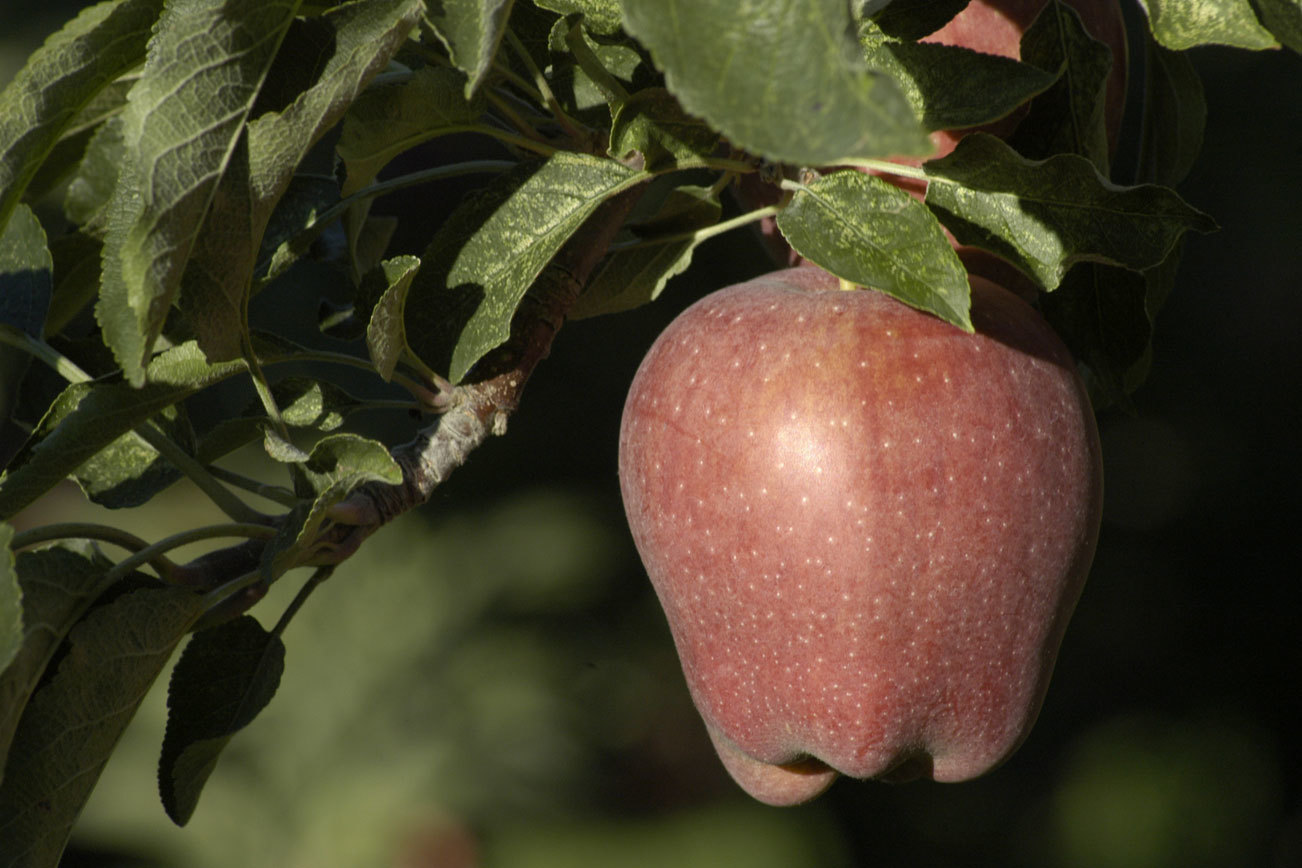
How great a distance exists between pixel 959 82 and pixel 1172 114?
0.23 m

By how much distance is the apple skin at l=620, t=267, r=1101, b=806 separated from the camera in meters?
0.44

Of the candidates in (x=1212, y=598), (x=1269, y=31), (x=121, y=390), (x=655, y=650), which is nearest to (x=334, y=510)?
(x=121, y=390)

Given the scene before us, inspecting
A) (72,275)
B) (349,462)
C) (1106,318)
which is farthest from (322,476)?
(1106,318)

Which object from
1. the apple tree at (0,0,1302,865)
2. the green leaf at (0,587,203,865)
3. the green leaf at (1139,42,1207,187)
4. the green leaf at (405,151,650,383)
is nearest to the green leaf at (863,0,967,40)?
the apple tree at (0,0,1302,865)

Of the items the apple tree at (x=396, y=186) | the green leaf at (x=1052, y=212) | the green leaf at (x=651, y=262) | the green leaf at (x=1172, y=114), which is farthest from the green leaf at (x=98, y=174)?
the green leaf at (x=1172, y=114)

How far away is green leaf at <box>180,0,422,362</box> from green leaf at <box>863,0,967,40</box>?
18 cm

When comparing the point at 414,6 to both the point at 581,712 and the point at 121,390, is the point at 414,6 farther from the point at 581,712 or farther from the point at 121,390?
the point at 581,712

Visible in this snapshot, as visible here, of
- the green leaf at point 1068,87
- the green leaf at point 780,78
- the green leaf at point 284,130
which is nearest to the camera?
the green leaf at point 780,78

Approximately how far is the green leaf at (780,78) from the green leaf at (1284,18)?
193mm

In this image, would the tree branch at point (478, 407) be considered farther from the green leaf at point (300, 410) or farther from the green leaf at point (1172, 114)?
the green leaf at point (1172, 114)

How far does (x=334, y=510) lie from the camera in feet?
1.42

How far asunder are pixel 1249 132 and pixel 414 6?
3.74 ft

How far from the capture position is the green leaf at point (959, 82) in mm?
392

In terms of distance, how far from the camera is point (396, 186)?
560mm
